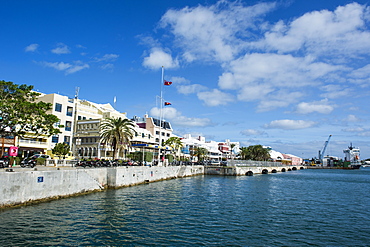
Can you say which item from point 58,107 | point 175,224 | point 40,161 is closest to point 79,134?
point 58,107

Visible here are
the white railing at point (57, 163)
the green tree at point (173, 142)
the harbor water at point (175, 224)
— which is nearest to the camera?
the harbor water at point (175, 224)

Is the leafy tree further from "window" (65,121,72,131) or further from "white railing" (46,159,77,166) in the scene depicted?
"white railing" (46,159,77,166)

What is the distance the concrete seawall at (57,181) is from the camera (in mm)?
25172

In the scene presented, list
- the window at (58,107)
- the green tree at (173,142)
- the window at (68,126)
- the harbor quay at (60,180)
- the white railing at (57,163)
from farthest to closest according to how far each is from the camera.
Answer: the green tree at (173,142)
the window at (68,126)
the window at (58,107)
the white railing at (57,163)
the harbor quay at (60,180)

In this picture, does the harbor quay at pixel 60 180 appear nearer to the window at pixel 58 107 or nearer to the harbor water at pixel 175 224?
the harbor water at pixel 175 224

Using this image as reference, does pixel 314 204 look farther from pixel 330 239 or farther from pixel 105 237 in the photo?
pixel 105 237

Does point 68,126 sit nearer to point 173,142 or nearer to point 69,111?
point 69,111

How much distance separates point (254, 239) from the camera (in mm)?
20109

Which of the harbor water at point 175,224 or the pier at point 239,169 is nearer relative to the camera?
the harbor water at point 175,224

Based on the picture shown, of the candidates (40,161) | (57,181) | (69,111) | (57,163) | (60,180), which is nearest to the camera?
(57,181)

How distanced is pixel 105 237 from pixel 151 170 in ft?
117

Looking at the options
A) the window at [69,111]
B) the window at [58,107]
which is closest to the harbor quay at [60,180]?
the window at [69,111]

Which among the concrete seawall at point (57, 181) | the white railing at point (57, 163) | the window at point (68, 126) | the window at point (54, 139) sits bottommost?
the concrete seawall at point (57, 181)

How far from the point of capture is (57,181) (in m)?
30.9
